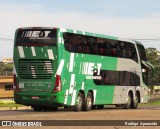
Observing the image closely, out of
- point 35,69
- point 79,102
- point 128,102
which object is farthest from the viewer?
point 128,102

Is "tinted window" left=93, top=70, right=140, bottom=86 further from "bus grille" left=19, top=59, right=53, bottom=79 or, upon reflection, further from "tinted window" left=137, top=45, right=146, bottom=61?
"bus grille" left=19, top=59, right=53, bottom=79

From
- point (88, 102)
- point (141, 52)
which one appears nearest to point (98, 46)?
point (88, 102)

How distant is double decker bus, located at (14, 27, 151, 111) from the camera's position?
88.8 feet

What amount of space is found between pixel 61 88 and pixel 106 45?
5.25 m

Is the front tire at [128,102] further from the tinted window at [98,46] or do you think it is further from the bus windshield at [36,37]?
the bus windshield at [36,37]

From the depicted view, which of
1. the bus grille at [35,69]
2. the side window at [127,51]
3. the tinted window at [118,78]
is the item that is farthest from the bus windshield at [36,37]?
the side window at [127,51]

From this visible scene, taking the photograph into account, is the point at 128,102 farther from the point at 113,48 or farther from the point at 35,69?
the point at 35,69

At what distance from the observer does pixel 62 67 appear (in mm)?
27125

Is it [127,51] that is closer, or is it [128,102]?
[127,51]

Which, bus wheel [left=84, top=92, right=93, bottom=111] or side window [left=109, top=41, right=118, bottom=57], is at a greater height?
side window [left=109, top=41, right=118, bottom=57]

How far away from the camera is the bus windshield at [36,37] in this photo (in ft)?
88.5

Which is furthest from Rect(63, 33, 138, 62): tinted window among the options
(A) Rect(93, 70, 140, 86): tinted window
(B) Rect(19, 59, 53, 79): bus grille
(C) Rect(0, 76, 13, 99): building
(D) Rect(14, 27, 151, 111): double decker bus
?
(C) Rect(0, 76, 13, 99): building

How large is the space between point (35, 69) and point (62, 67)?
1356mm

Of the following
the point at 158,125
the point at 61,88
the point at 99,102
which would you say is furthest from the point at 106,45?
the point at 158,125
